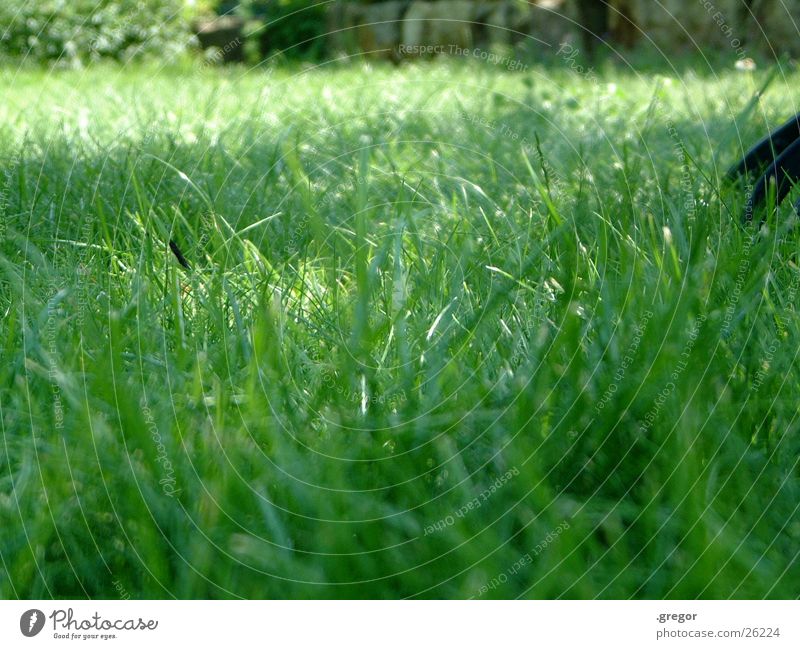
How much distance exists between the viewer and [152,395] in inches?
42.8

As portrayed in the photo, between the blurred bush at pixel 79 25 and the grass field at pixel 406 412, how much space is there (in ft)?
14.1

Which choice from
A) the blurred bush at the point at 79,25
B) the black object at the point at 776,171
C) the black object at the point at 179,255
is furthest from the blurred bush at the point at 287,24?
the black object at the point at 179,255

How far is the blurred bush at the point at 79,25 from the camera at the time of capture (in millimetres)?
5625

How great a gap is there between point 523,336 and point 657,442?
28 cm

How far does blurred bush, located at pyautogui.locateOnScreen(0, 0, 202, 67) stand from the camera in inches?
221
